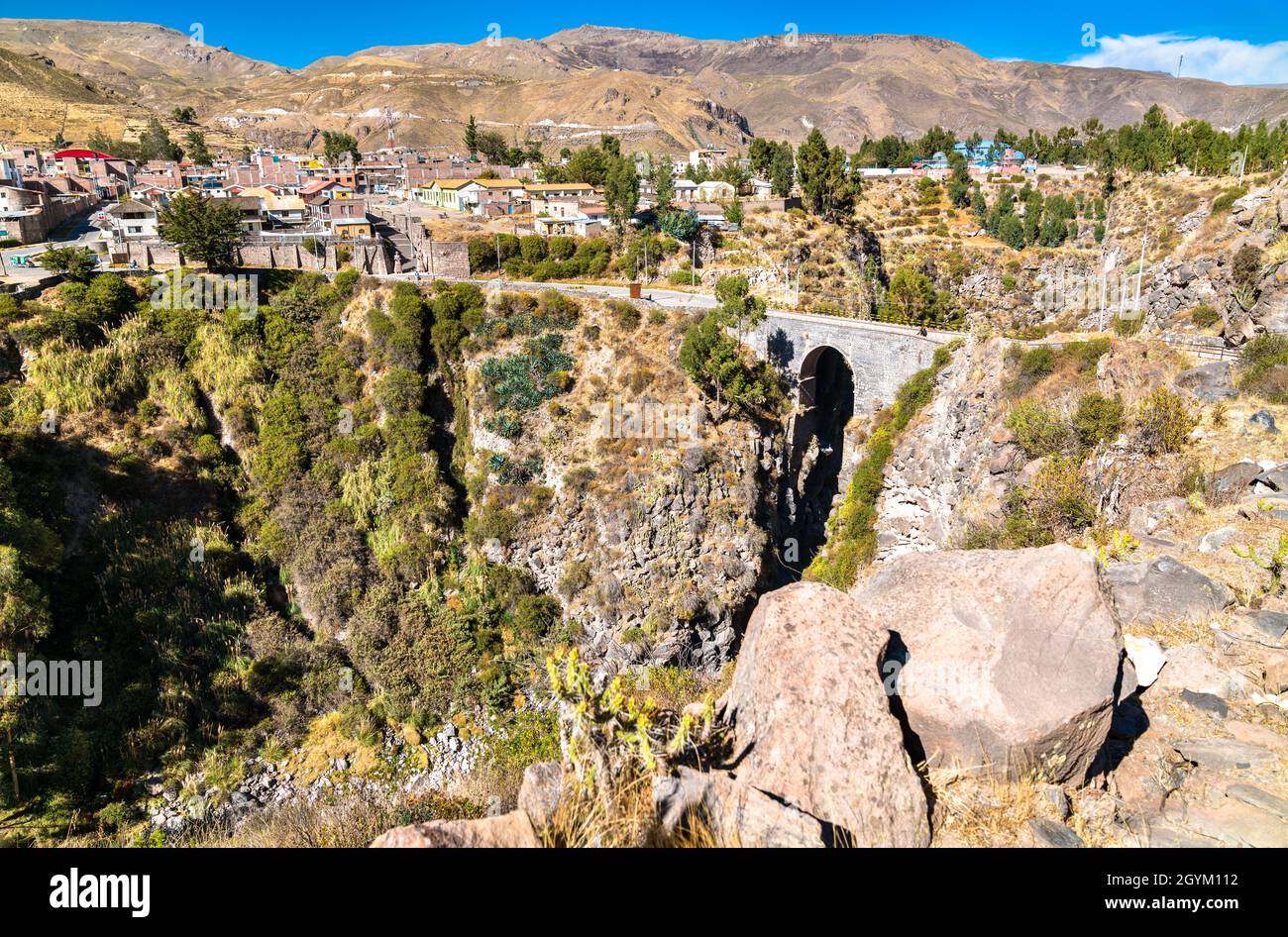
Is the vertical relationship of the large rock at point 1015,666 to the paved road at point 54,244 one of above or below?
below

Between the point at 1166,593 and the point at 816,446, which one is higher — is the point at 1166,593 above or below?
above

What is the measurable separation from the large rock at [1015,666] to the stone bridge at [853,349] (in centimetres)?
2712

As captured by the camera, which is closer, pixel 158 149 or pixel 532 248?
pixel 532 248

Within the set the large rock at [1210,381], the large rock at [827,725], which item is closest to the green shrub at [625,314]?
the large rock at [1210,381]

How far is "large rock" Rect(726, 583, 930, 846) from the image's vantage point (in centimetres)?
556

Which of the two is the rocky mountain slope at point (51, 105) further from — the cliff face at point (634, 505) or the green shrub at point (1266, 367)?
the green shrub at point (1266, 367)

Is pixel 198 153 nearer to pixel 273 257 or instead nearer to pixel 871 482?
pixel 273 257

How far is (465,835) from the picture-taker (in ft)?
15.7

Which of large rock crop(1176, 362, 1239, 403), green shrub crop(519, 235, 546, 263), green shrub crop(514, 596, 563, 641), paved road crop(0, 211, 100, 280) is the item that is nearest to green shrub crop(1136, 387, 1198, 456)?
large rock crop(1176, 362, 1239, 403)

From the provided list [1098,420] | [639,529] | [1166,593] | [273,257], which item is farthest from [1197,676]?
[273,257]

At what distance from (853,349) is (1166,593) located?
83.4 ft

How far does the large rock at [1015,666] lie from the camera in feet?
20.3

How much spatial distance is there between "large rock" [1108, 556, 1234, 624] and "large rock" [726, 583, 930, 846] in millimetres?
5857

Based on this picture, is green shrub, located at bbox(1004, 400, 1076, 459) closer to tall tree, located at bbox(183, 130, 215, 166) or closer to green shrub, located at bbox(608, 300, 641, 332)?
green shrub, located at bbox(608, 300, 641, 332)
